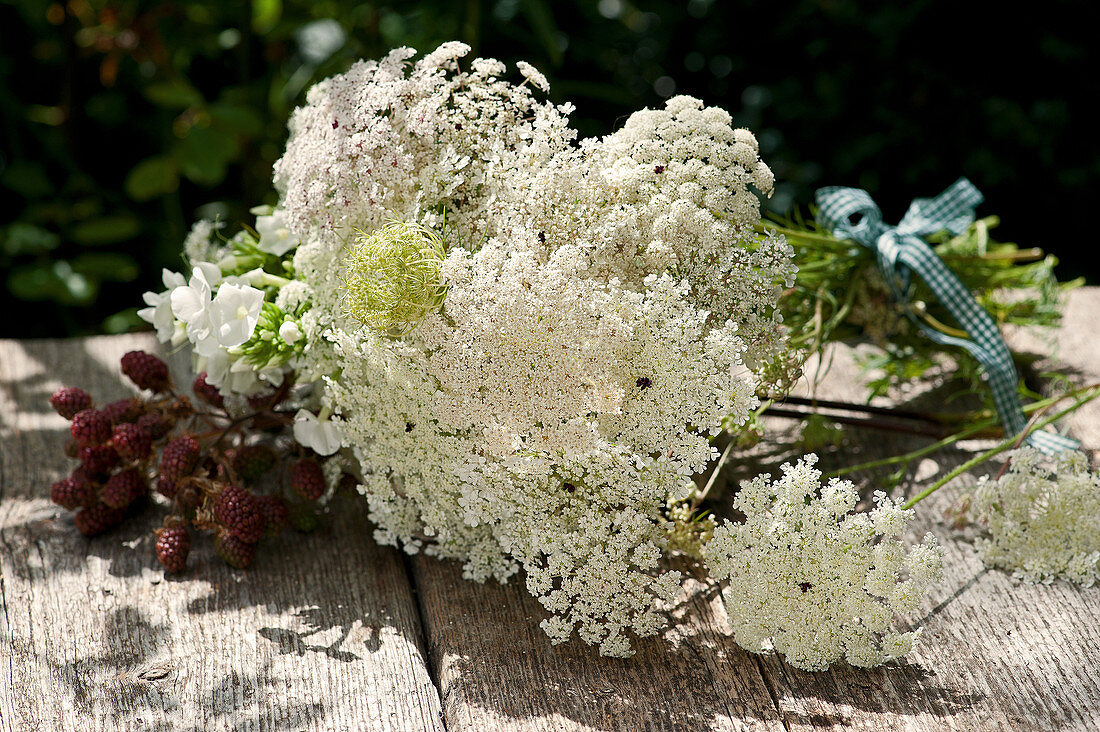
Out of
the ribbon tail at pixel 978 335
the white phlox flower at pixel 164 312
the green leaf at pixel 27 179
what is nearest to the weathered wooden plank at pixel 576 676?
the white phlox flower at pixel 164 312

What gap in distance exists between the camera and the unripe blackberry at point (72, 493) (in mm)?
1466

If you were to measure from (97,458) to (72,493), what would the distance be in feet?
0.21

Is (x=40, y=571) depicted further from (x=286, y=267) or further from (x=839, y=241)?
(x=839, y=241)

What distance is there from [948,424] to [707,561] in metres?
0.75

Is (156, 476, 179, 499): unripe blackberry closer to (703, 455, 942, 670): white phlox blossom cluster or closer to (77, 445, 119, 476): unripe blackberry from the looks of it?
(77, 445, 119, 476): unripe blackberry

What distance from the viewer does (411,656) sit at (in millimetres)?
1234

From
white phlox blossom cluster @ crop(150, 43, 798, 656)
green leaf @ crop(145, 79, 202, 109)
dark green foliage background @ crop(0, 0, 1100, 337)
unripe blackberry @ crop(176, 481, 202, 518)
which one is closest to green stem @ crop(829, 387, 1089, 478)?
white phlox blossom cluster @ crop(150, 43, 798, 656)

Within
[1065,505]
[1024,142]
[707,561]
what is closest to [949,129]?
[1024,142]

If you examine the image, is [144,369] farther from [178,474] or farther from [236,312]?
[236,312]

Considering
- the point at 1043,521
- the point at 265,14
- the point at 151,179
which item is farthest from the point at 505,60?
the point at 1043,521

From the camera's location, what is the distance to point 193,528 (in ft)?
4.98

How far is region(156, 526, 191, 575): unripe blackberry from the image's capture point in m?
1.37

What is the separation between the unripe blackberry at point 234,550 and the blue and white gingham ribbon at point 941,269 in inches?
47.0

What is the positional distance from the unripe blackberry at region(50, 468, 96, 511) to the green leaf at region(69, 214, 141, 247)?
1515mm
